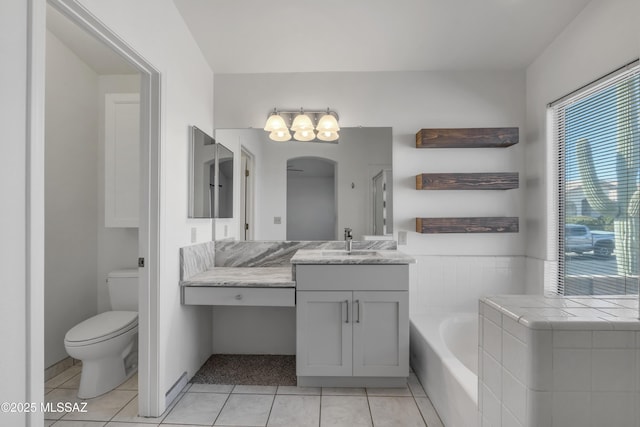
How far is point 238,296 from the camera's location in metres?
2.14

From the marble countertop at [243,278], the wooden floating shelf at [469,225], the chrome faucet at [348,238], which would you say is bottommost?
the marble countertop at [243,278]

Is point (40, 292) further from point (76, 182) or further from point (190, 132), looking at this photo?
point (76, 182)

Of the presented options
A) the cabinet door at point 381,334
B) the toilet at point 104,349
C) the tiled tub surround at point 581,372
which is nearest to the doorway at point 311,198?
the cabinet door at point 381,334

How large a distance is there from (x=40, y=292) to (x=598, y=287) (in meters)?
2.73

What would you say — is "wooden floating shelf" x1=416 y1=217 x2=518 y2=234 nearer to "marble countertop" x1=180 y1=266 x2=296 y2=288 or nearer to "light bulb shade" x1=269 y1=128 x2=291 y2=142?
"marble countertop" x1=180 y1=266 x2=296 y2=288

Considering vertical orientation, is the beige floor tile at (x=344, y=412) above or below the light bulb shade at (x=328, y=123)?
below

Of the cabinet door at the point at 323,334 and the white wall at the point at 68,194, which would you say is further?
the white wall at the point at 68,194

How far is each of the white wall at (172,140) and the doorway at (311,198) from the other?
75 cm

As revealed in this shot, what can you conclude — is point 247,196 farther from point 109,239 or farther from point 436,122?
point 436,122

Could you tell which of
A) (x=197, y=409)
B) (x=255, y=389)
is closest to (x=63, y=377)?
(x=197, y=409)

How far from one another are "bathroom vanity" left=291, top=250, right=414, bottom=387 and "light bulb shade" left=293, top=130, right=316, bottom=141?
1064 mm

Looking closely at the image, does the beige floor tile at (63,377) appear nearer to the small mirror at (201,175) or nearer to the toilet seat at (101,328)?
the toilet seat at (101,328)

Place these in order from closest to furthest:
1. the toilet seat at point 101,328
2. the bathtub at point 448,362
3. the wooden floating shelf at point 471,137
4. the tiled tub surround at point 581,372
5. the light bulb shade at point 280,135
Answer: the tiled tub surround at point 581,372, the bathtub at point 448,362, the toilet seat at point 101,328, the wooden floating shelf at point 471,137, the light bulb shade at point 280,135

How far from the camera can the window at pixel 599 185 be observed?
1.72 meters
